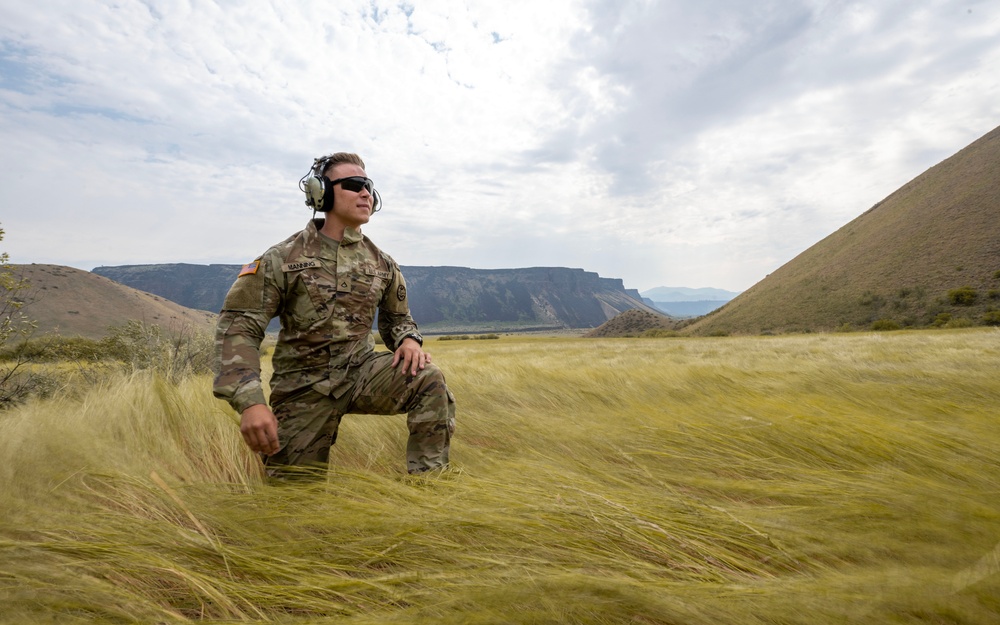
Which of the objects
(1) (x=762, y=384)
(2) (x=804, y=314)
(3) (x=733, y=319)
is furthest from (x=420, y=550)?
(3) (x=733, y=319)

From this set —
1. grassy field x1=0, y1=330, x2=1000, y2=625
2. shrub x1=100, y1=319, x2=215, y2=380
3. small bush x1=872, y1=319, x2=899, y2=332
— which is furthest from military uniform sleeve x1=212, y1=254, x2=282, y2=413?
small bush x1=872, y1=319, x2=899, y2=332

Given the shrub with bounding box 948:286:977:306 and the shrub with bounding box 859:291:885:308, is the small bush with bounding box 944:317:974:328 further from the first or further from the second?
the shrub with bounding box 859:291:885:308

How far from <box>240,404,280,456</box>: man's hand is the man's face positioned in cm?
126

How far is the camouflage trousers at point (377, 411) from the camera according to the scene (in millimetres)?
2285

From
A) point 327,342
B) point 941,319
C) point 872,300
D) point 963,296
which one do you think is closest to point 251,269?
point 327,342

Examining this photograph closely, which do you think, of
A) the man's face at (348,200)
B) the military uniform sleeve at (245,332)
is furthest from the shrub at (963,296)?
the military uniform sleeve at (245,332)

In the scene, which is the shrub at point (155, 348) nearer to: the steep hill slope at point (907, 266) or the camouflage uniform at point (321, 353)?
the camouflage uniform at point (321, 353)

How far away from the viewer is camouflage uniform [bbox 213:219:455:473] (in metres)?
2.28

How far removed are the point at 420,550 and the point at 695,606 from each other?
0.71m

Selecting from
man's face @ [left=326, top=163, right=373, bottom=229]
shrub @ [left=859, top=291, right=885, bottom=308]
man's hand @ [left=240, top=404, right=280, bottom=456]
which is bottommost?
man's hand @ [left=240, top=404, right=280, bottom=456]

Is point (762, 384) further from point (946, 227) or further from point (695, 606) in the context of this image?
point (946, 227)

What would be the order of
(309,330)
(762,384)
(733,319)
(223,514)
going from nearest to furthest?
(223,514) < (309,330) < (762,384) < (733,319)

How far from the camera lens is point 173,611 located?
1032mm

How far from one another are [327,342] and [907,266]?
56032 mm
